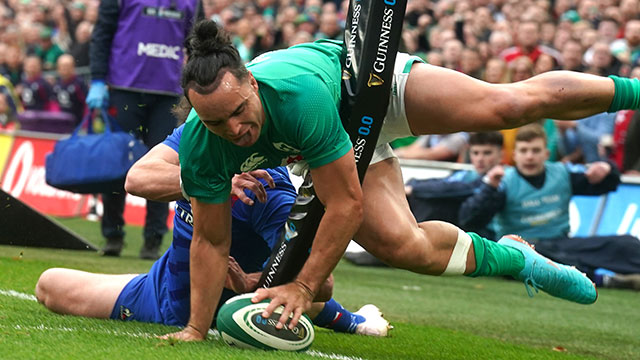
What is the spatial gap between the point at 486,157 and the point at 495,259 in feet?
15.5

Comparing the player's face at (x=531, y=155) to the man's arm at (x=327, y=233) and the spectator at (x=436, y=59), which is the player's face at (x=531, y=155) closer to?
the spectator at (x=436, y=59)

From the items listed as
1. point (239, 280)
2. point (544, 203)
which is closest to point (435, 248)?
point (239, 280)

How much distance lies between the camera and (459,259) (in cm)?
462

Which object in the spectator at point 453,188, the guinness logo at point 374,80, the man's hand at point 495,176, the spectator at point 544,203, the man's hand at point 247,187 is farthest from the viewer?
the spectator at point 453,188

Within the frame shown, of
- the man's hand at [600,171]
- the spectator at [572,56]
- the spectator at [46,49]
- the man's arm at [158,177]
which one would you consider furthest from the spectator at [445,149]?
the spectator at [46,49]

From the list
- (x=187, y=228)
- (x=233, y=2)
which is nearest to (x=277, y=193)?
(x=187, y=228)

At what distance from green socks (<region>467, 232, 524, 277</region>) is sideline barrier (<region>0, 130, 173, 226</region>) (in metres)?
7.21

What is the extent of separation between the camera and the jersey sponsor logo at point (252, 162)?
4035mm

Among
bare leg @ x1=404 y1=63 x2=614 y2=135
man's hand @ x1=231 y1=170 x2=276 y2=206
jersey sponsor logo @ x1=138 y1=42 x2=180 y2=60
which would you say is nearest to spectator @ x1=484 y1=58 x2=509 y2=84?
jersey sponsor logo @ x1=138 y1=42 x2=180 y2=60

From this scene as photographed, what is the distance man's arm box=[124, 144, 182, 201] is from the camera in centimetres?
457

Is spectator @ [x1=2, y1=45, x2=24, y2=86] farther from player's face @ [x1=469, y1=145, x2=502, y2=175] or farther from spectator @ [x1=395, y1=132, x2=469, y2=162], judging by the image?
player's face @ [x1=469, y1=145, x2=502, y2=175]

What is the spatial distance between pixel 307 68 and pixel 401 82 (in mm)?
626

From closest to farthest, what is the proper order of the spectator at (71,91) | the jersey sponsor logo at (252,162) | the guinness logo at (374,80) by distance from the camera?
1. the jersey sponsor logo at (252,162)
2. the guinness logo at (374,80)
3. the spectator at (71,91)

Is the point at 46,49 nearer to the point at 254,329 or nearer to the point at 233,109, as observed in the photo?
the point at 254,329
